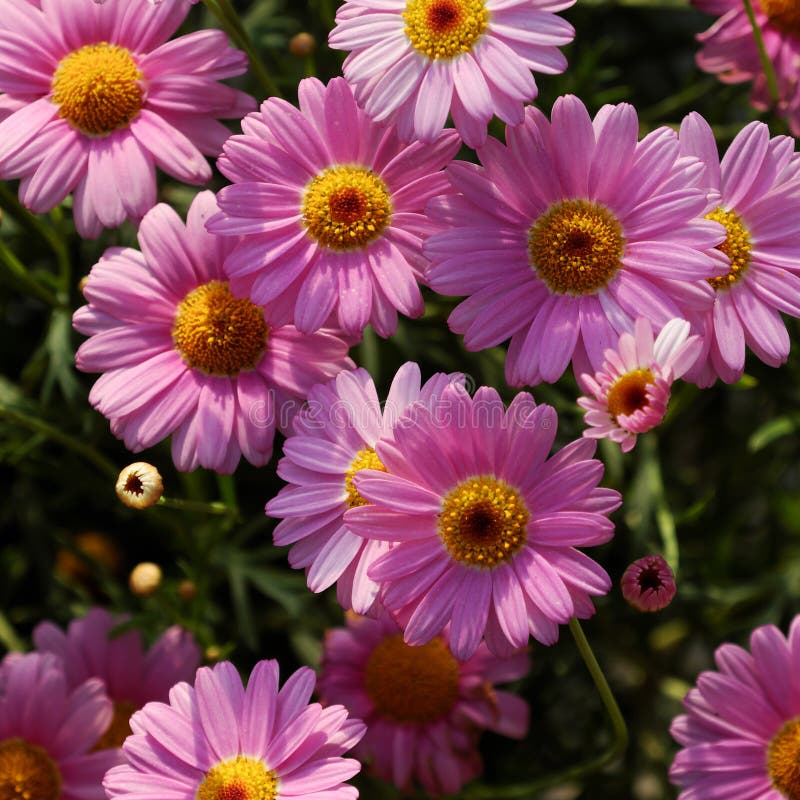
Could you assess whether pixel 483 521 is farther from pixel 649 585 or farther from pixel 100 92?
pixel 100 92

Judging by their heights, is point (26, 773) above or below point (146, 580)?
below

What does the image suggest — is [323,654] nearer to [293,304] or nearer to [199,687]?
[199,687]

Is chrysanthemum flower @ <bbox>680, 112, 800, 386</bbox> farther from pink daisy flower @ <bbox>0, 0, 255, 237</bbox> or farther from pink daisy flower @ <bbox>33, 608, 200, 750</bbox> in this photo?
pink daisy flower @ <bbox>33, 608, 200, 750</bbox>

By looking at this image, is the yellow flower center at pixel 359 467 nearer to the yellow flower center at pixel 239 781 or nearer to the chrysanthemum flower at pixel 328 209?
the chrysanthemum flower at pixel 328 209

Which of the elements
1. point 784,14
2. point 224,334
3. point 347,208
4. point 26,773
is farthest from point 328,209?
point 26,773

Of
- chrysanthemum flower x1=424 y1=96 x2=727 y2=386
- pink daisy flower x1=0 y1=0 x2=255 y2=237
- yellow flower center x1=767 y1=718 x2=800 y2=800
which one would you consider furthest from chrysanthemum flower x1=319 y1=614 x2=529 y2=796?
pink daisy flower x1=0 y1=0 x2=255 y2=237

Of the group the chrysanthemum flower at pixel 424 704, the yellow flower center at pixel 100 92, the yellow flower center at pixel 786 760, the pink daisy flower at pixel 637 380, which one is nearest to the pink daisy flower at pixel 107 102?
the yellow flower center at pixel 100 92

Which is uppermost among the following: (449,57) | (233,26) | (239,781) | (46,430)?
(233,26)
